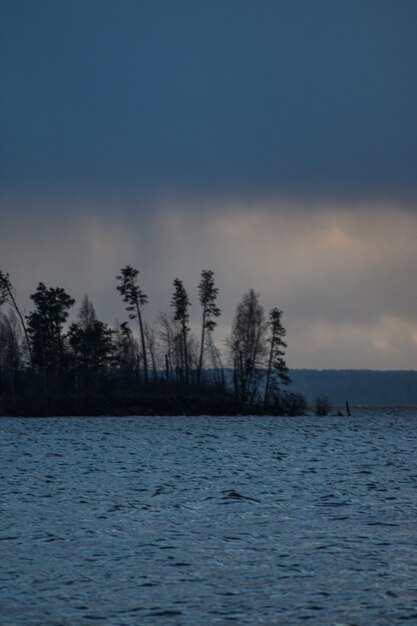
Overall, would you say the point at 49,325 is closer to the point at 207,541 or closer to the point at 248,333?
the point at 248,333

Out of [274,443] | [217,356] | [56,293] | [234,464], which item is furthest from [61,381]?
[234,464]

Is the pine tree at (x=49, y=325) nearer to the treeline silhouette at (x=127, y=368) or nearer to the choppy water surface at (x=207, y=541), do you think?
the treeline silhouette at (x=127, y=368)

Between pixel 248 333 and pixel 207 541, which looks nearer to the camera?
pixel 207 541

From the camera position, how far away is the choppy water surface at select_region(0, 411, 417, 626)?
39.4 ft

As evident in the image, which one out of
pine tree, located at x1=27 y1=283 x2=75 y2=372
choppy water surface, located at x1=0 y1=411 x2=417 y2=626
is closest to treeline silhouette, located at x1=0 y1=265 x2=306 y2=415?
pine tree, located at x1=27 y1=283 x2=75 y2=372

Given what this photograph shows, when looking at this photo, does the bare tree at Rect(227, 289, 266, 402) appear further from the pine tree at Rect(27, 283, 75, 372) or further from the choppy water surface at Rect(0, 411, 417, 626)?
the choppy water surface at Rect(0, 411, 417, 626)

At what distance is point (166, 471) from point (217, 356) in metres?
99.1

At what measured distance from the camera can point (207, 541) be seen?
57.4 ft

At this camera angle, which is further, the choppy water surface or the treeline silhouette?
the treeline silhouette

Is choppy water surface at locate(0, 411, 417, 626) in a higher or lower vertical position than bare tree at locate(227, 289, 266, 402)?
lower

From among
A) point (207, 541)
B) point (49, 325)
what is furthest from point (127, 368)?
point (207, 541)

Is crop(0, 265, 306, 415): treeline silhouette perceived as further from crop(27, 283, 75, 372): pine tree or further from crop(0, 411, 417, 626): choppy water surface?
crop(0, 411, 417, 626): choppy water surface

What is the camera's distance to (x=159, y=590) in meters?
13.2

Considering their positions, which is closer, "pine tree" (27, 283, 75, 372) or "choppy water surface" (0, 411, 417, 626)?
"choppy water surface" (0, 411, 417, 626)
